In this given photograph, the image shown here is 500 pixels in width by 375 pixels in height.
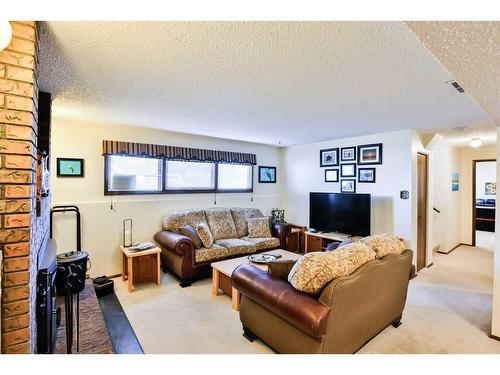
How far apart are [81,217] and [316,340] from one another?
3459 millimetres

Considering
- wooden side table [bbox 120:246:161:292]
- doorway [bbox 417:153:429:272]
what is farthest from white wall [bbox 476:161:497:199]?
wooden side table [bbox 120:246:161:292]

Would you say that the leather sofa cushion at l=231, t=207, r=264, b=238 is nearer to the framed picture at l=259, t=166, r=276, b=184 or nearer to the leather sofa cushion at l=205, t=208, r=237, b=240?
the leather sofa cushion at l=205, t=208, r=237, b=240

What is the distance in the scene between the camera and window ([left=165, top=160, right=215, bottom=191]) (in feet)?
14.7

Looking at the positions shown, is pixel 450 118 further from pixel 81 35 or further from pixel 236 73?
pixel 81 35

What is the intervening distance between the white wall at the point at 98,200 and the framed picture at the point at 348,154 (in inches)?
114

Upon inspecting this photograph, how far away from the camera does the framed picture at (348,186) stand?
4594 mm

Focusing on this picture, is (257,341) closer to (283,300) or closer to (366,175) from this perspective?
(283,300)

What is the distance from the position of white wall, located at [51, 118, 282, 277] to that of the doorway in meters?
3.93

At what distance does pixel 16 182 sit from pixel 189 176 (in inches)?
138

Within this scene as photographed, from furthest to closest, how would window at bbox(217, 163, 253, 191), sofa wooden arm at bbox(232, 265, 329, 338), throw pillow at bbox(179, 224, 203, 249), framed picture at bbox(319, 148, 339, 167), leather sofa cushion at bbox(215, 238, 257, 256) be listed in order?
window at bbox(217, 163, 253, 191) → framed picture at bbox(319, 148, 339, 167) → leather sofa cushion at bbox(215, 238, 257, 256) → throw pillow at bbox(179, 224, 203, 249) → sofa wooden arm at bbox(232, 265, 329, 338)

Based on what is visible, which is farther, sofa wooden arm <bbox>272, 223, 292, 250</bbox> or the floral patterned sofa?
sofa wooden arm <bbox>272, 223, 292, 250</bbox>

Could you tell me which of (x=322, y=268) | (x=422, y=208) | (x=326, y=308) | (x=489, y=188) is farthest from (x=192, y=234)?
(x=489, y=188)

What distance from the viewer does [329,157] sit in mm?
4988

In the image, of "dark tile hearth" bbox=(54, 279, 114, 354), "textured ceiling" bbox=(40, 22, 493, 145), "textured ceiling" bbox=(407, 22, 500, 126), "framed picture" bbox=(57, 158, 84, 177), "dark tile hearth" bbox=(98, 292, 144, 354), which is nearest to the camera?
"textured ceiling" bbox=(407, 22, 500, 126)
